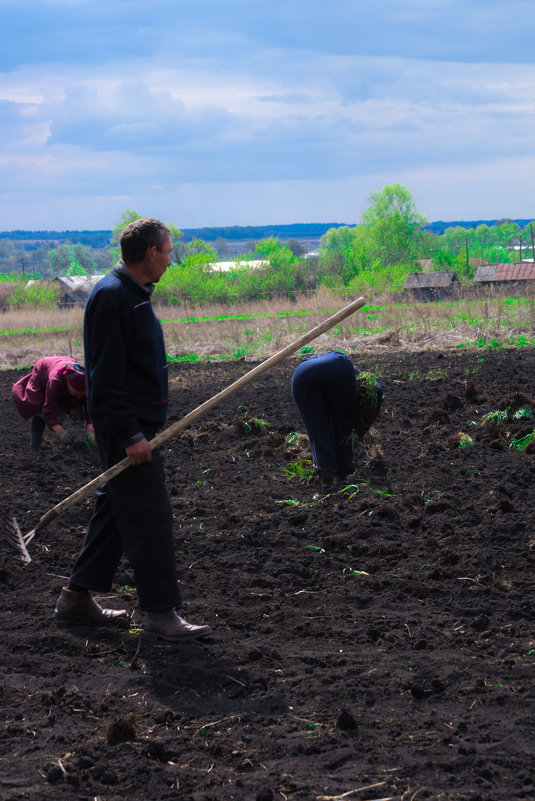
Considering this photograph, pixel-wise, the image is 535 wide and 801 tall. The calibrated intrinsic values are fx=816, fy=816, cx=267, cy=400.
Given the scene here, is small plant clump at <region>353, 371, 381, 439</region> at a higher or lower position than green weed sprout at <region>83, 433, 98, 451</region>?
higher

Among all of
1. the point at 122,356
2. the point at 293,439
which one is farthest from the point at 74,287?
the point at 122,356

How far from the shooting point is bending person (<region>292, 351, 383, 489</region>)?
20.5ft

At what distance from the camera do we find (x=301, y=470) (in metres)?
6.71

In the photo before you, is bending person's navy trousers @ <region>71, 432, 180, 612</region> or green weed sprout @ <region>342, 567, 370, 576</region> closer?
bending person's navy trousers @ <region>71, 432, 180, 612</region>

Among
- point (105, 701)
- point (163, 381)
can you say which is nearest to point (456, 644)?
point (105, 701)

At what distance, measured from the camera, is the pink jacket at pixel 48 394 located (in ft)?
25.8

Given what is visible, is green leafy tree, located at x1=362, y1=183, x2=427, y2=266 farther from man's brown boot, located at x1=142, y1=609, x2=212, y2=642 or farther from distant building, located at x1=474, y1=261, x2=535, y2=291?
man's brown boot, located at x1=142, y1=609, x2=212, y2=642

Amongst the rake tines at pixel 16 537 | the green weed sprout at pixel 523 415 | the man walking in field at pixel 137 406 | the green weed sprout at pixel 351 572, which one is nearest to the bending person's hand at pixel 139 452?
the man walking in field at pixel 137 406

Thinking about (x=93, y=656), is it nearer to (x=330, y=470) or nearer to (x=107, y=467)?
(x=107, y=467)

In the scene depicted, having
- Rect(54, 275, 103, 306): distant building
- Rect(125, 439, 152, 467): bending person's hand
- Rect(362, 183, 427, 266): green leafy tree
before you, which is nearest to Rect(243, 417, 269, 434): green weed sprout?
Rect(125, 439, 152, 467): bending person's hand

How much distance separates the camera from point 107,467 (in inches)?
155

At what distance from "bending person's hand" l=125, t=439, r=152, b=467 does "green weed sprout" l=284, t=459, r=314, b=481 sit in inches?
119

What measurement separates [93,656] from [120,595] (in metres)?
0.87

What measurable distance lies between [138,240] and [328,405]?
3.04m
